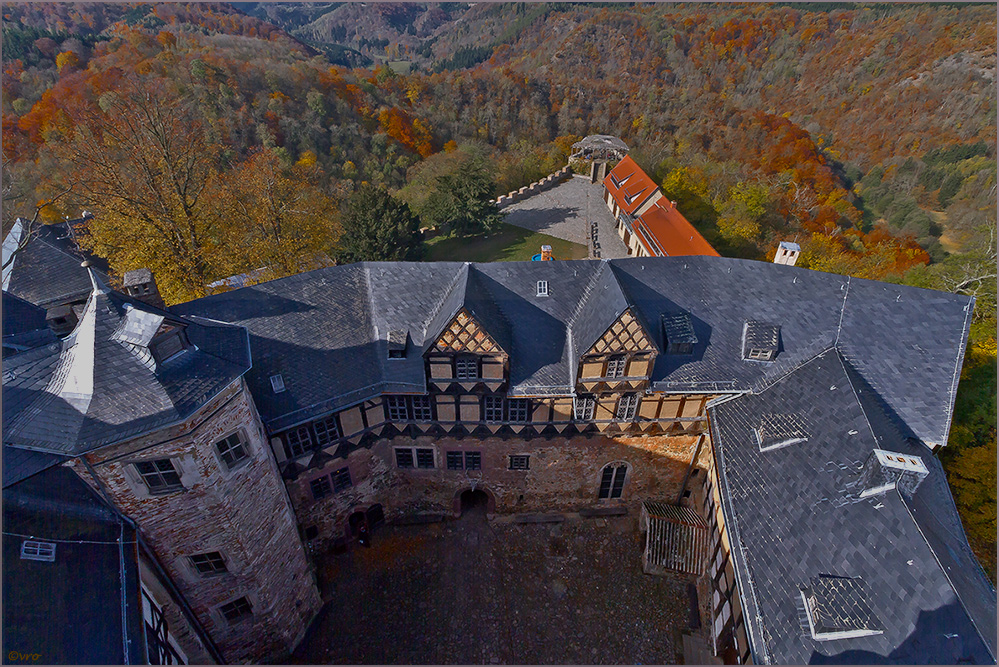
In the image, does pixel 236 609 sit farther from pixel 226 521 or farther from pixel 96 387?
pixel 96 387

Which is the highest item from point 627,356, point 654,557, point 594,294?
point 594,294

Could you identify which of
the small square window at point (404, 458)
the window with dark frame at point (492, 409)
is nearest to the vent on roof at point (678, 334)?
the window with dark frame at point (492, 409)

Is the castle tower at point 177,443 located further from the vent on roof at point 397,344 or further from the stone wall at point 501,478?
the vent on roof at point 397,344

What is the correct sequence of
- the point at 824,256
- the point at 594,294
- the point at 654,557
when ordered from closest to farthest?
the point at 594,294
the point at 654,557
the point at 824,256

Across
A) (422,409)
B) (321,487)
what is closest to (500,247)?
(422,409)

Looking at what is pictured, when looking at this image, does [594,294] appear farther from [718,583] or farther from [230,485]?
[230,485]

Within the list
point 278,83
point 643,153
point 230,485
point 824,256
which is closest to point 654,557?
point 230,485

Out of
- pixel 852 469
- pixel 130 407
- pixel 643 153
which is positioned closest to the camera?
pixel 130 407
